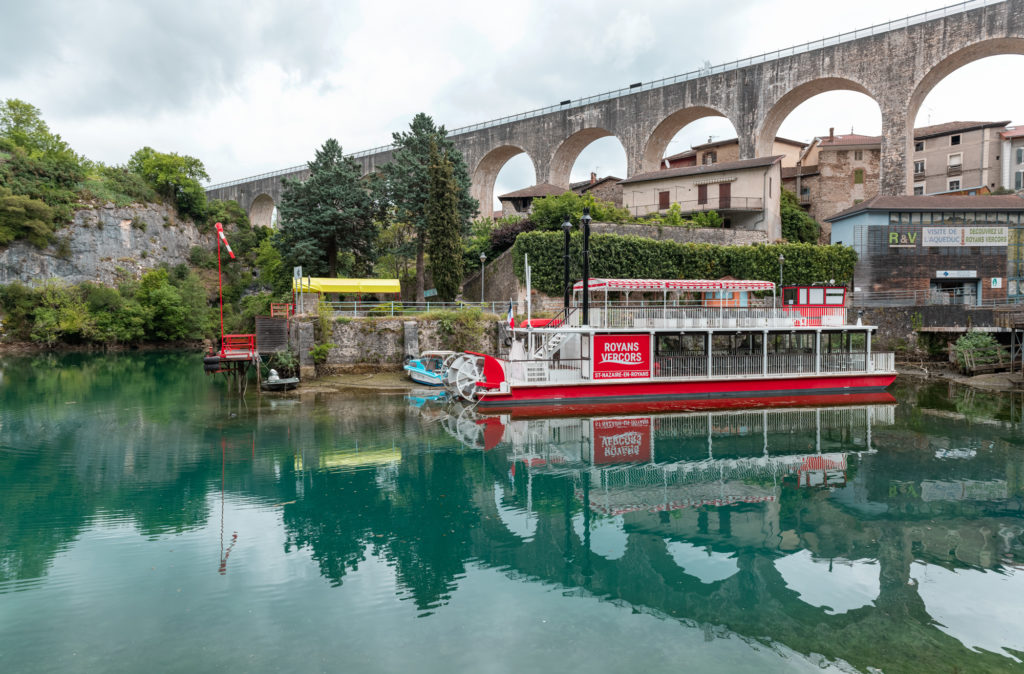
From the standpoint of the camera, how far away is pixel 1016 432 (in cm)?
1584

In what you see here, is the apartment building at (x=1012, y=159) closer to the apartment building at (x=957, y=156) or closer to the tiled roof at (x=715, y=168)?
the apartment building at (x=957, y=156)

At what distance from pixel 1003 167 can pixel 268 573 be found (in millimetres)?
58721

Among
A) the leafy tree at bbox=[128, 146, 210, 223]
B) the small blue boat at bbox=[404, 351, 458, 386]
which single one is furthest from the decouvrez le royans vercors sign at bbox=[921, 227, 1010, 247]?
the leafy tree at bbox=[128, 146, 210, 223]

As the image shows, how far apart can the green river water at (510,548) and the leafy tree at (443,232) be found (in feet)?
45.9

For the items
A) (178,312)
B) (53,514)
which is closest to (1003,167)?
(53,514)

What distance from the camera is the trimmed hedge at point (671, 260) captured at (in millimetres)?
28688

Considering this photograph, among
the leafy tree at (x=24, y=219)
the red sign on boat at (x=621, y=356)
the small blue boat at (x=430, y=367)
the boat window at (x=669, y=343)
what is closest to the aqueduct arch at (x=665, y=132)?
the boat window at (x=669, y=343)

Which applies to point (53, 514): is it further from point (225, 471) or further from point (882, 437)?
point (882, 437)

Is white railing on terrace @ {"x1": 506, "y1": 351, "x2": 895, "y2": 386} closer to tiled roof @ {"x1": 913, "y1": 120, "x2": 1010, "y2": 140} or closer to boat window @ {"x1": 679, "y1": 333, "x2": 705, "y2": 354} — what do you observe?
boat window @ {"x1": 679, "y1": 333, "x2": 705, "y2": 354}

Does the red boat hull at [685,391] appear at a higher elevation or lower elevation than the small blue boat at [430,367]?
lower

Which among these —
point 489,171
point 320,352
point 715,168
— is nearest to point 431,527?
point 320,352

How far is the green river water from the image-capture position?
6117 mm

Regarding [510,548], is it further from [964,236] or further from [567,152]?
[567,152]

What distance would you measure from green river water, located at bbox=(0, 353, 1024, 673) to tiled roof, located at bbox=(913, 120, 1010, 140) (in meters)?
41.6
